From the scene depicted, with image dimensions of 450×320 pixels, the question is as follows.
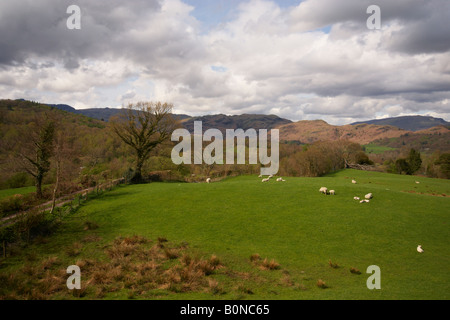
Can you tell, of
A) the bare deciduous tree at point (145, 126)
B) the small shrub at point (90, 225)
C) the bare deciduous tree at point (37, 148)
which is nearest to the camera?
the small shrub at point (90, 225)

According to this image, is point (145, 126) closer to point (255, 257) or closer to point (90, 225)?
point (90, 225)

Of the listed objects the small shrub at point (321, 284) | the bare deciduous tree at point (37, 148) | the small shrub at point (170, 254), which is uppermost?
the bare deciduous tree at point (37, 148)

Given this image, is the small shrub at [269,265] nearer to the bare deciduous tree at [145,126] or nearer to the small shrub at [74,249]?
the small shrub at [74,249]

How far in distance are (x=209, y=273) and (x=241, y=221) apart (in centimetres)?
689

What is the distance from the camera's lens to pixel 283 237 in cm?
1520

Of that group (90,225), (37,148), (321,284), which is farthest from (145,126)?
(321,284)

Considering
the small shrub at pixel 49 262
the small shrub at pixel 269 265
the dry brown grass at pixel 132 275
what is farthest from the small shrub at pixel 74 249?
the small shrub at pixel 269 265

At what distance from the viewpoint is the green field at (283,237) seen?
9.68 metres

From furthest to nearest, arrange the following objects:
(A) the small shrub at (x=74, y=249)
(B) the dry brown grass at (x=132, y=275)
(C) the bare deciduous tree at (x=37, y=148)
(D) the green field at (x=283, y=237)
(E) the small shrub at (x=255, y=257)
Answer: (C) the bare deciduous tree at (x=37, y=148) → (A) the small shrub at (x=74, y=249) → (E) the small shrub at (x=255, y=257) → (D) the green field at (x=283, y=237) → (B) the dry brown grass at (x=132, y=275)

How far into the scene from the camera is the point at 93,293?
907 centimetres

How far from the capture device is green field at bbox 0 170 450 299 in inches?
381

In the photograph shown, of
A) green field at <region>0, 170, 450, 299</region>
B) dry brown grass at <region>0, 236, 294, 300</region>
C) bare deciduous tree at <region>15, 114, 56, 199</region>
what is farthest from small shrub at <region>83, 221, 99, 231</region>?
bare deciduous tree at <region>15, 114, 56, 199</region>

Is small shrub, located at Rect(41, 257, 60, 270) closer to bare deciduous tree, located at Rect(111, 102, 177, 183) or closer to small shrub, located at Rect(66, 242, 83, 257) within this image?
small shrub, located at Rect(66, 242, 83, 257)
